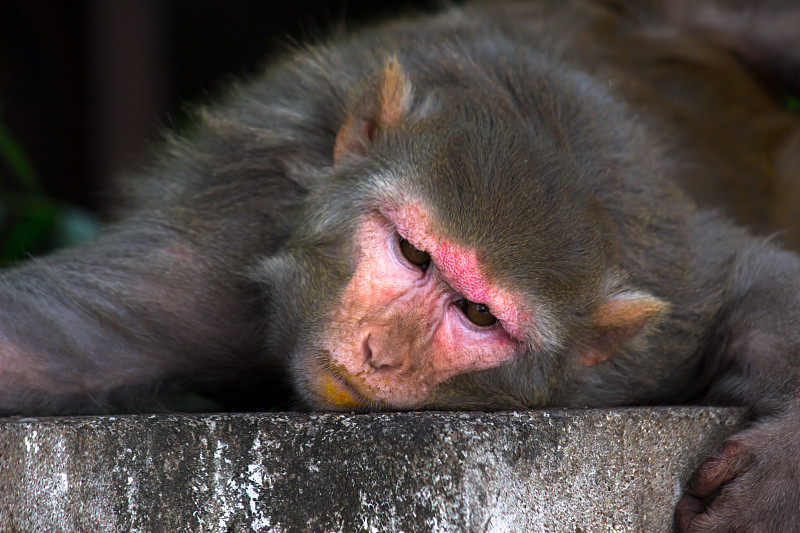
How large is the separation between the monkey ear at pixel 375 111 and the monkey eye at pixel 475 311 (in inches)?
23.8

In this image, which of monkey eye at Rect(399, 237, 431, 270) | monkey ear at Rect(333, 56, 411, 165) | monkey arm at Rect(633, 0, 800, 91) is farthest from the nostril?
monkey arm at Rect(633, 0, 800, 91)

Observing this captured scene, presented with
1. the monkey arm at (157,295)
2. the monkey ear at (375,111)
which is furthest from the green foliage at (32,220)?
the monkey ear at (375,111)

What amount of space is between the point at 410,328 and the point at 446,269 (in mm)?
188

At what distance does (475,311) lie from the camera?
251 centimetres

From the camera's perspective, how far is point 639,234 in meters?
2.96

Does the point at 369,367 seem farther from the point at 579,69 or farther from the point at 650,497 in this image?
the point at 579,69

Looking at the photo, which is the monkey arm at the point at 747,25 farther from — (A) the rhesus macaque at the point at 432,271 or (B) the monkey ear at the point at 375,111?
(B) the monkey ear at the point at 375,111

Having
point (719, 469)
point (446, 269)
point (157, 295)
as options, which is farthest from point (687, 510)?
point (157, 295)

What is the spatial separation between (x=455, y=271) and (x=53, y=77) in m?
5.06

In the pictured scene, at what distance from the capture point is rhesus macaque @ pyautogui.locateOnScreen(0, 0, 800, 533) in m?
2.47

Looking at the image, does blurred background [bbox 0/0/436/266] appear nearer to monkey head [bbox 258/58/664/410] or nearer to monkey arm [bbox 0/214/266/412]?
monkey arm [bbox 0/214/266/412]

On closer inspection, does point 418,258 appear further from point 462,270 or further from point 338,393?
point 338,393

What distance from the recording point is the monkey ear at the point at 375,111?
278 cm

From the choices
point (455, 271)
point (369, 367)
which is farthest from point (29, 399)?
point (455, 271)
